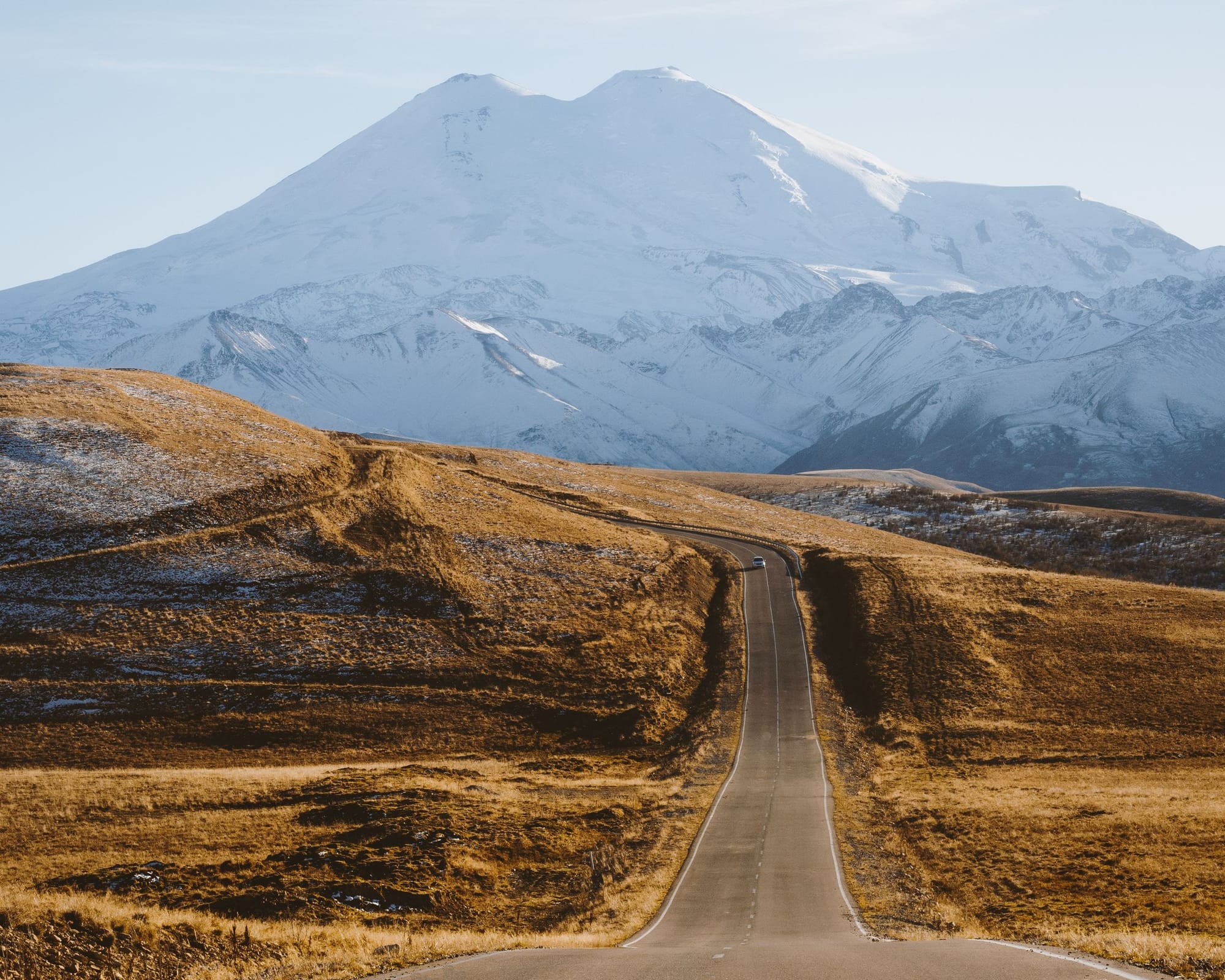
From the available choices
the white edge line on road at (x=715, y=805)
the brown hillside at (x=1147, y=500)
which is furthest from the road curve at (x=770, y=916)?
the brown hillside at (x=1147, y=500)

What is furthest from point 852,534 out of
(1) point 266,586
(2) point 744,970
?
(2) point 744,970

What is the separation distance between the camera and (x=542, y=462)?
373 ft

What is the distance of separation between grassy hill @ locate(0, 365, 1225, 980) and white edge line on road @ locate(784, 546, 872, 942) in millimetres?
513

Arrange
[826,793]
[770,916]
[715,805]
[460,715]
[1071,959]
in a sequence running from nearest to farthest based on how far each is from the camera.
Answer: [1071,959] → [770,916] → [715,805] → [826,793] → [460,715]

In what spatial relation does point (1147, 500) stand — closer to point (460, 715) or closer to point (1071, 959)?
point (460, 715)

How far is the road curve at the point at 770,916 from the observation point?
70.7 feet

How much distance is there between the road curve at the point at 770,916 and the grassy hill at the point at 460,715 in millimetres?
1082

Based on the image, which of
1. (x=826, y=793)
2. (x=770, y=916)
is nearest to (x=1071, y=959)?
(x=770, y=916)

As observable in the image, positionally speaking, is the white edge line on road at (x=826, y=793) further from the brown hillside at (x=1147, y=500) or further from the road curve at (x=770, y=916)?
the brown hillside at (x=1147, y=500)

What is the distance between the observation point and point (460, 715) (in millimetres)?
49312

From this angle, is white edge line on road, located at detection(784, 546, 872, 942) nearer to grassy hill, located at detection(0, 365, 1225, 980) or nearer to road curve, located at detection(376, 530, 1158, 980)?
road curve, located at detection(376, 530, 1158, 980)

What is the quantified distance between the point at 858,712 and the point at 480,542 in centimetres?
2608

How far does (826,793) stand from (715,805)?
428cm

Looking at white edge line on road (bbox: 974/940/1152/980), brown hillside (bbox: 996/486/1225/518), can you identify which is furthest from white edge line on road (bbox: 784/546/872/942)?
brown hillside (bbox: 996/486/1225/518)
